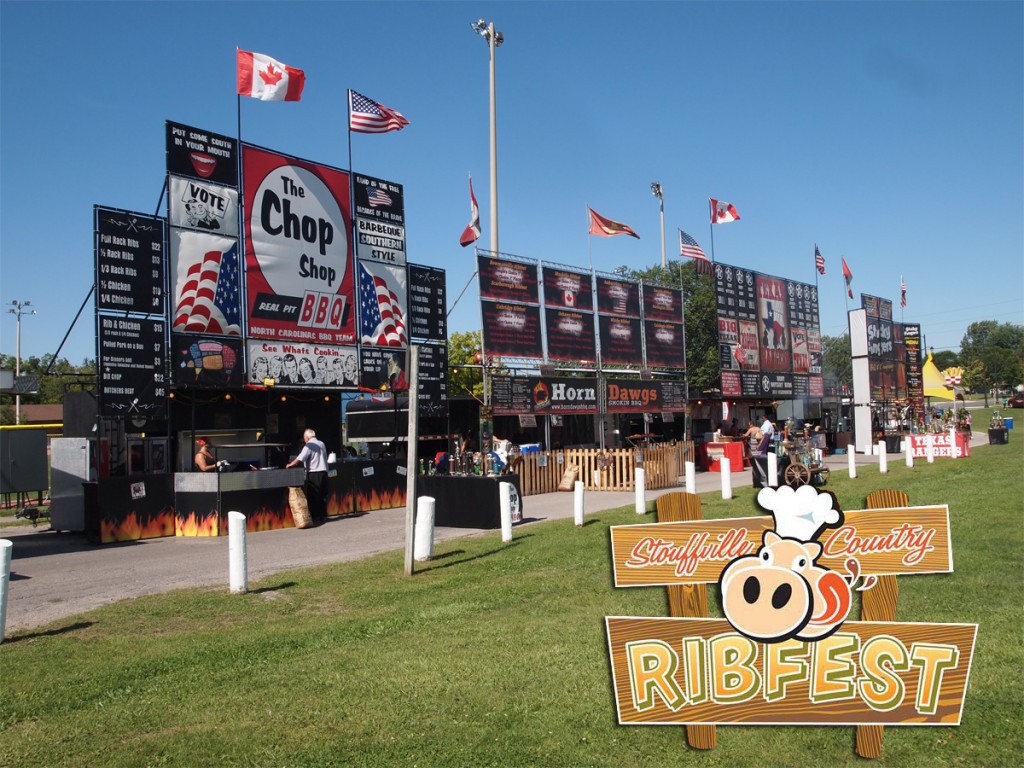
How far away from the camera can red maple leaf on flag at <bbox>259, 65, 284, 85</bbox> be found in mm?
20250

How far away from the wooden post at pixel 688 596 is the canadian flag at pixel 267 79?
17944 mm

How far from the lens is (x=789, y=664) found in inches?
192

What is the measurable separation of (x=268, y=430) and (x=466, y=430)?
8119 mm

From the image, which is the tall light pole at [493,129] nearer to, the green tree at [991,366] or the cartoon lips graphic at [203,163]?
the cartoon lips graphic at [203,163]

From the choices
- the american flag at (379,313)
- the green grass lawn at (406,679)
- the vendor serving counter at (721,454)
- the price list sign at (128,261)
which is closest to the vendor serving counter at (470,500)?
the green grass lawn at (406,679)

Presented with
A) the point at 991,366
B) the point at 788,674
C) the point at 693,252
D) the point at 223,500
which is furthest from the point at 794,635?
the point at 991,366

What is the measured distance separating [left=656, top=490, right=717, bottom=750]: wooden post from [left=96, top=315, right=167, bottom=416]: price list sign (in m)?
14.5

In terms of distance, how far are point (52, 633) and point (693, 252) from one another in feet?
98.8

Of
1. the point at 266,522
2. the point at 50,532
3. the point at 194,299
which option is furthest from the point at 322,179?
the point at 50,532

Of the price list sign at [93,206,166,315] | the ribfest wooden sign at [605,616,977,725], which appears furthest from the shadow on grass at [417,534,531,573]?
the price list sign at [93,206,166,315]

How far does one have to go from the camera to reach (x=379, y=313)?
22.6 metres

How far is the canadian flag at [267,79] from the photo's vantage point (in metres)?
20.0

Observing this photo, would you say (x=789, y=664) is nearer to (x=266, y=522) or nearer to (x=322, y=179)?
(x=266, y=522)

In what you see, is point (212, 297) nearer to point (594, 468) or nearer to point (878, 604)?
point (594, 468)
